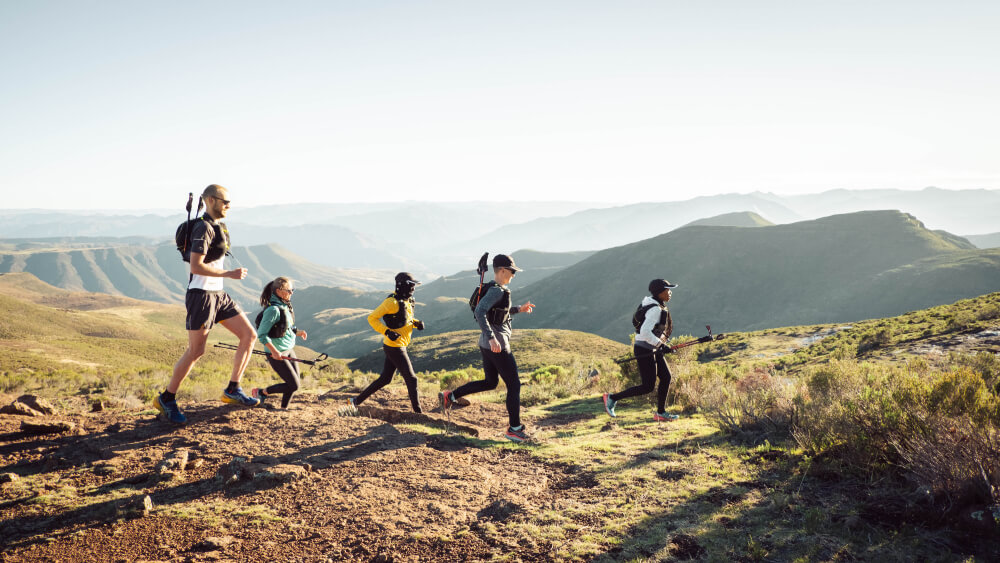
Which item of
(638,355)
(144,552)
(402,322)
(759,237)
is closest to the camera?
(144,552)

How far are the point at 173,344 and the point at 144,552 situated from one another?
5343 cm

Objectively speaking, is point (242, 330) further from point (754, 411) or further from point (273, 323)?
point (754, 411)

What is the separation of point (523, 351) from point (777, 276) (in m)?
72.6

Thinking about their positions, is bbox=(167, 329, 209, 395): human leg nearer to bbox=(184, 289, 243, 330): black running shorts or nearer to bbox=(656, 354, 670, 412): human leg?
bbox=(184, 289, 243, 330): black running shorts

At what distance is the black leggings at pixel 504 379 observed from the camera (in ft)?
19.0

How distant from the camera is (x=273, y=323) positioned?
6.34 meters

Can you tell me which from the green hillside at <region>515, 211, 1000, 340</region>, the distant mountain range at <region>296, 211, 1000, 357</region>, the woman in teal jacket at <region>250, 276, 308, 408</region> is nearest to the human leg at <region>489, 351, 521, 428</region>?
the woman in teal jacket at <region>250, 276, 308, 408</region>

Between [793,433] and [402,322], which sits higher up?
[402,322]

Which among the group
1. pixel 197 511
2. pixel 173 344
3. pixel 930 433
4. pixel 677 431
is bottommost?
pixel 173 344

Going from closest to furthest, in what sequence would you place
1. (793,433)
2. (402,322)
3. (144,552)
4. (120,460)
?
(144,552) → (120,460) → (793,433) → (402,322)

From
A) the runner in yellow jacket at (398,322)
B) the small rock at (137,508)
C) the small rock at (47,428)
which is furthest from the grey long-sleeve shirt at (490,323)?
the small rock at (47,428)

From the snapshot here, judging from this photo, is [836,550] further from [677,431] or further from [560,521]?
[677,431]

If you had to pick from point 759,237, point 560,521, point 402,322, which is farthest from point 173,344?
point 759,237

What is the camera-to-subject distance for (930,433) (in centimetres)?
411
